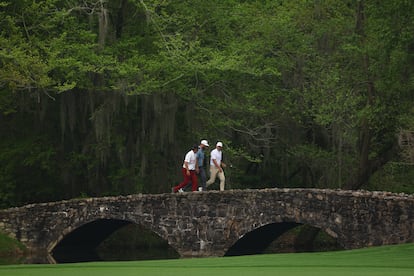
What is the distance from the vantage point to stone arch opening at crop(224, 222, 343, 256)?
34.8m

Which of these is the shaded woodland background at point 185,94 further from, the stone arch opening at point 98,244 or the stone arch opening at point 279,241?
the stone arch opening at point 279,241

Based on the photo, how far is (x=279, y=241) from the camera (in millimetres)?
42375

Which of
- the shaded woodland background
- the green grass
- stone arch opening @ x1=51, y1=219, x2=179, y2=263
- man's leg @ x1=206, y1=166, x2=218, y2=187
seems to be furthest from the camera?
the shaded woodland background

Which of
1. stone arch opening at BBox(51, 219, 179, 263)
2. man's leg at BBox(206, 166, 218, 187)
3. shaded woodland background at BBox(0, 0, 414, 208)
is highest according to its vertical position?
shaded woodland background at BBox(0, 0, 414, 208)

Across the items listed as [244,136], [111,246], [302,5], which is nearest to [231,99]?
[244,136]

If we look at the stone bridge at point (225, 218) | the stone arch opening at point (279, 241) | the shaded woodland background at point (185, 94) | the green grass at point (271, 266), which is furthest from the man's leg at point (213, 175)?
the green grass at point (271, 266)

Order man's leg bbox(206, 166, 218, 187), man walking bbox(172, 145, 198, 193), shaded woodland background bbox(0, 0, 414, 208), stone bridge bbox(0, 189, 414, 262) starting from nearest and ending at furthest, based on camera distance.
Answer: stone bridge bbox(0, 189, 414, 262), man walking bbox(172, 145, 198, 193), man's leg bbox(206, 166, 218, 187), shaded woodland background bbox(0, 0, 414, 208)

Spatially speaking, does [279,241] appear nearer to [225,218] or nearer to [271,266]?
[225,218]

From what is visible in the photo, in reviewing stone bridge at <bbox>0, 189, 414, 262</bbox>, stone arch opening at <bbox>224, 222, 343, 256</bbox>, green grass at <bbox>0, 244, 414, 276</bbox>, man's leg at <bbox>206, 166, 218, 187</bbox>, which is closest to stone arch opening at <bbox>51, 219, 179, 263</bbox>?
stone bridge at <bbox>0, 189, 414, 262</bbox>

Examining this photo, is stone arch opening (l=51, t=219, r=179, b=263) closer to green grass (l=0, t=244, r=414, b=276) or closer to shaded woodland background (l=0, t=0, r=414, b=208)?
shaded woodland background (l=0, t=0, r=414, b=208)

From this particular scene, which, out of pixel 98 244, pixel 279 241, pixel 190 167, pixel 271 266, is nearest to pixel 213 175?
pixel 190 167

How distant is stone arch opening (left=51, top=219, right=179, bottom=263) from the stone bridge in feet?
0.37

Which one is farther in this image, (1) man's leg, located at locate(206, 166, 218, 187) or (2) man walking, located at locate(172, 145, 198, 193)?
(1) man's leg, located at locate(206, 166, 218, 187)

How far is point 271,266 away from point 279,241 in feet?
65.9
